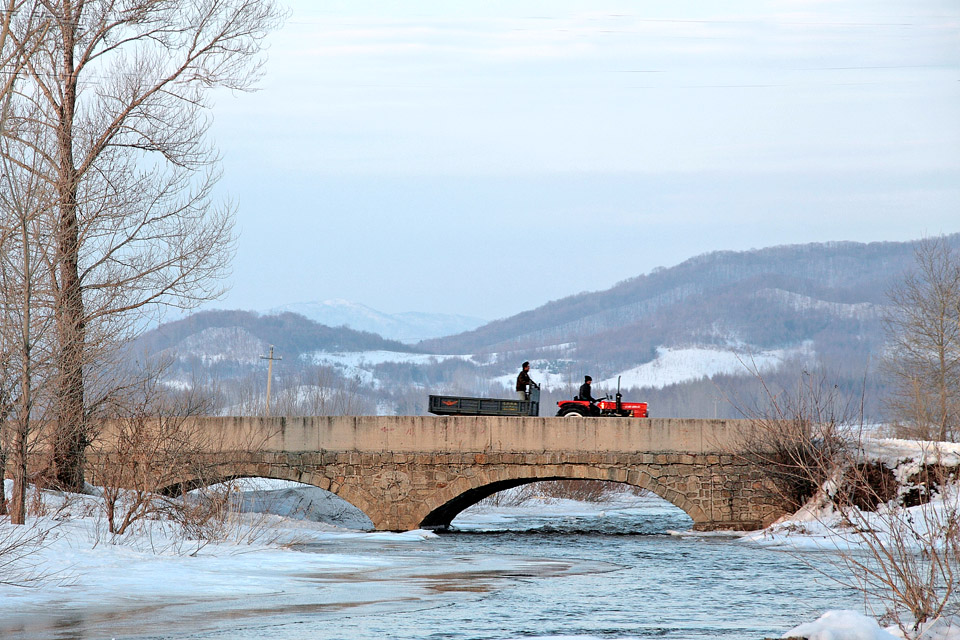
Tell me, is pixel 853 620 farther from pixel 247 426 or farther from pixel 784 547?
pixel 247 426

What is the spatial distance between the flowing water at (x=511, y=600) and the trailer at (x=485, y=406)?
5256mm

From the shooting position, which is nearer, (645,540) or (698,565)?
(698,565)

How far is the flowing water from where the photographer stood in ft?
31.1

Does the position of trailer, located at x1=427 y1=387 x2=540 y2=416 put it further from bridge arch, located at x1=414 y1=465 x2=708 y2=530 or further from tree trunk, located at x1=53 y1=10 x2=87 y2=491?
tree trunk, located at x1=53 y1=10 x2=87 y2=491

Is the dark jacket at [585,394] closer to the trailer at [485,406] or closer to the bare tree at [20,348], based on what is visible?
the trailer at [485,406]

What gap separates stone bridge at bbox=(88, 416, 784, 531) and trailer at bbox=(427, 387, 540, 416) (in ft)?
5.78

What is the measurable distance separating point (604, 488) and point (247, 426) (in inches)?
1144

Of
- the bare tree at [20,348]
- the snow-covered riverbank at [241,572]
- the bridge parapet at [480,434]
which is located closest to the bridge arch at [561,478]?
the bridge parapet at [480,434]

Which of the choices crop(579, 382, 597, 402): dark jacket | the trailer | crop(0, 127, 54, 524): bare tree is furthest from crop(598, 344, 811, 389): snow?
crop(0, 127, 54, 524): bare tree

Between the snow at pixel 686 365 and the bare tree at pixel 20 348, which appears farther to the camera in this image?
the snow at pixel 686 365

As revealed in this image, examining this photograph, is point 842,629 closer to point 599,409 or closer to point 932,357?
point 599,409

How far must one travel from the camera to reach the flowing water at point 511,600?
31.1 ft

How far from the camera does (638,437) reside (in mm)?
24500

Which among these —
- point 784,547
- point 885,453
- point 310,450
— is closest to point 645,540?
point 784,547
